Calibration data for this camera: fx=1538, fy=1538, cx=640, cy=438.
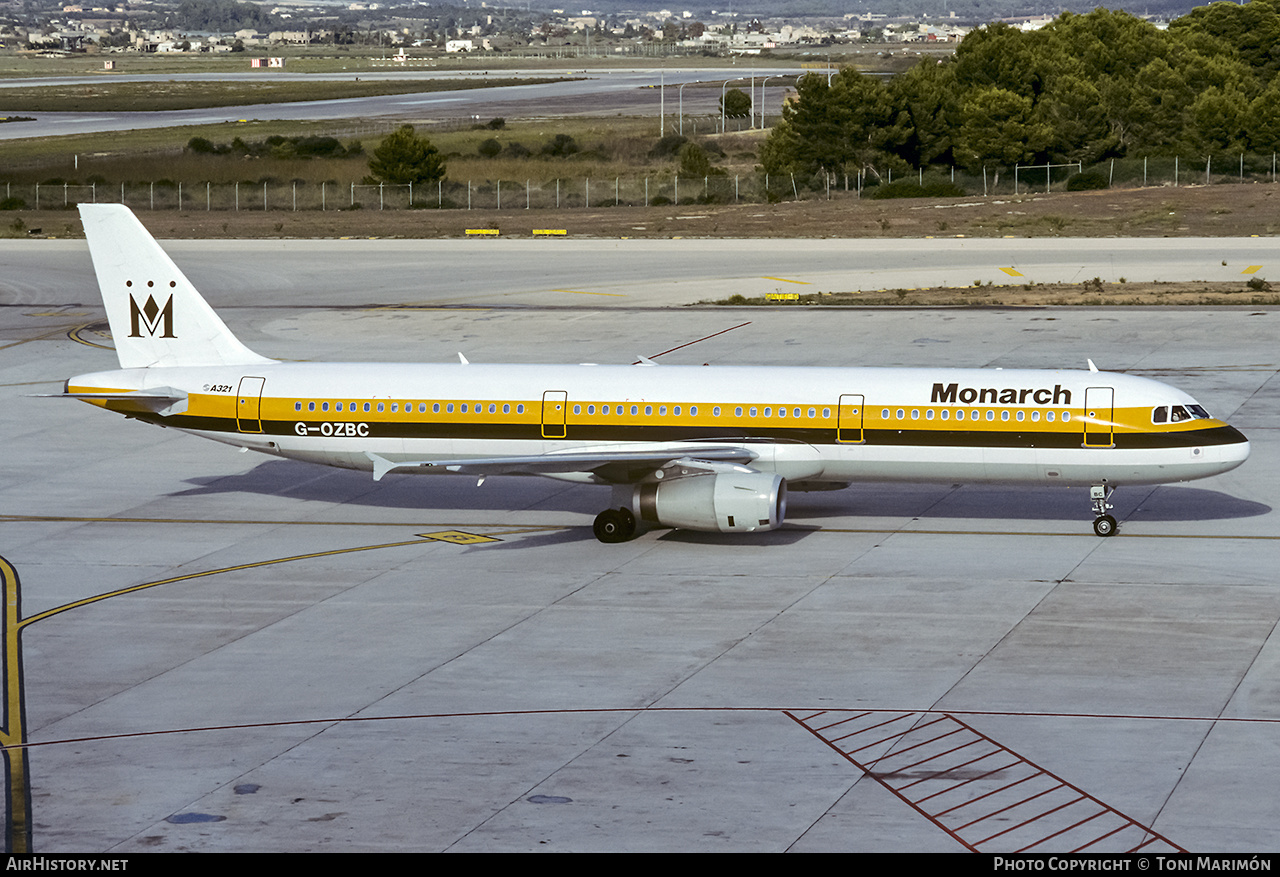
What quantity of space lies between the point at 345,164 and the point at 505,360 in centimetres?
9154

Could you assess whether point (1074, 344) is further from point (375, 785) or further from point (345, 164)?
point (345, 164)

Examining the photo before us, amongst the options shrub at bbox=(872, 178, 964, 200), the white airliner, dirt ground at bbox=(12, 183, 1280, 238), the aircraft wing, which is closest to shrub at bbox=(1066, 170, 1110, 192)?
dirt ground at bbox=(12, 183, 1280, 238)

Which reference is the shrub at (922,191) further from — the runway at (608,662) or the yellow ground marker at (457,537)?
the yellow ground marker at (457,537)

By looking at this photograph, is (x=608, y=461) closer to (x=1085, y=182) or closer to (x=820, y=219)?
(x=820, y=219)

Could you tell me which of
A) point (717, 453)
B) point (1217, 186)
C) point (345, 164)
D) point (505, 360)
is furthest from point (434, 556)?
point (345, 164)

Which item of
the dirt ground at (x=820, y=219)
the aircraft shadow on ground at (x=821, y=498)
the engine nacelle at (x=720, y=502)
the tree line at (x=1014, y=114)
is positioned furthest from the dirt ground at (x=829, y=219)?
the engine nacelle at (x=720, y=502)

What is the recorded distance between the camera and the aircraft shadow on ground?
128 feet

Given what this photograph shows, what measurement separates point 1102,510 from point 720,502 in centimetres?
923

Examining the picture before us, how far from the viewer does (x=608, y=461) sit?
35.6m

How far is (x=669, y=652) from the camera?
28.6 metres

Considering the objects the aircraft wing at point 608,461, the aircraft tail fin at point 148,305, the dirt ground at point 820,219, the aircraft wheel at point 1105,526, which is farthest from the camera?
the dirt ground at point 820,219

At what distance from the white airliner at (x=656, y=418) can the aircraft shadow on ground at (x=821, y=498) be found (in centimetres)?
253

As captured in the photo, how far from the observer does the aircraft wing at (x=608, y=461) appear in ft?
114

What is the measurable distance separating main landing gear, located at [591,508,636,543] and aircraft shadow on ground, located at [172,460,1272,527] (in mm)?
2653
